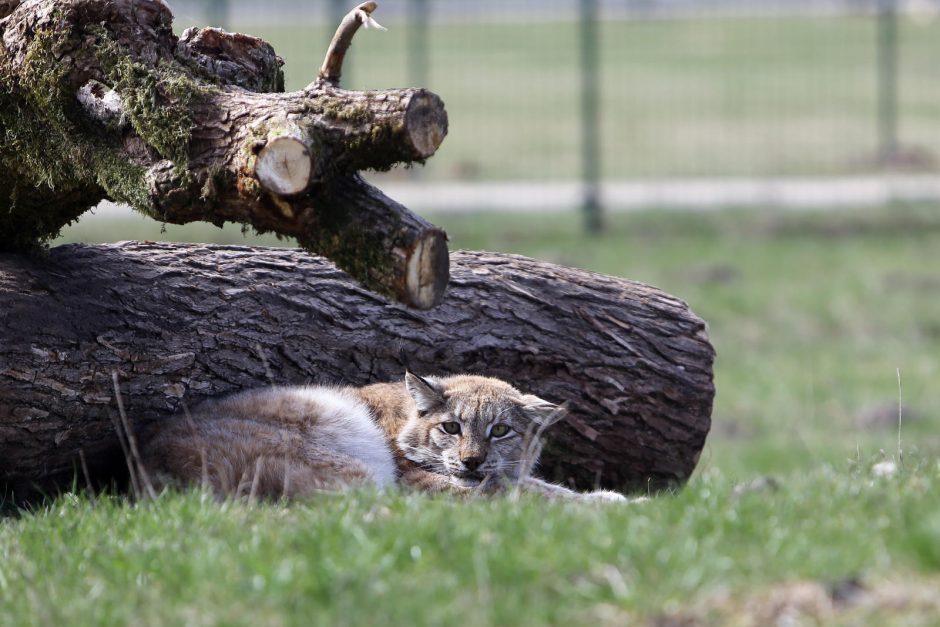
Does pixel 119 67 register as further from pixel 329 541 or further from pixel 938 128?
pixel 938 128

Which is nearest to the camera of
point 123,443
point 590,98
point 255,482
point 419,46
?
point 255,482

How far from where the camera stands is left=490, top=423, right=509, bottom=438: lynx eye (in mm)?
6148

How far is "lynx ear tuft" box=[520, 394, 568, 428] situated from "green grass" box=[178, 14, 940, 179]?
13727 millimetres

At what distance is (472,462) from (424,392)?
0.40 meters

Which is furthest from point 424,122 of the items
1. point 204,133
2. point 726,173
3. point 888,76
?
point 888,76

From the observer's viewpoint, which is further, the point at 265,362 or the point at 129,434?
the point at 265,362

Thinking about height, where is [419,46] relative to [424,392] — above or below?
above

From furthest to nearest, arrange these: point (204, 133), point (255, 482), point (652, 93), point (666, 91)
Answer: point (666, 91) → point (652, 93) → point (255, 482) → point (204, 133)

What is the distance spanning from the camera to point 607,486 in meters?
6.80

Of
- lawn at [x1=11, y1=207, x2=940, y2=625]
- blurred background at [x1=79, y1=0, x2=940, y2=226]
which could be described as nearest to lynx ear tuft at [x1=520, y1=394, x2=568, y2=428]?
lawn at [x1=11, y1=207, x2=940, y2=625]

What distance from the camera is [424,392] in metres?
6.10

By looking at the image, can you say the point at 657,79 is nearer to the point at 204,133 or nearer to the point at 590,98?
the point at 590,98

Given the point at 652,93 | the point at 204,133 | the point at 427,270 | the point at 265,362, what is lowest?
the point at 265,362

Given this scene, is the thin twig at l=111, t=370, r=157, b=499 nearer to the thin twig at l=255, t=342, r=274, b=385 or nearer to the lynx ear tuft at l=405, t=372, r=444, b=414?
the thin twig at l=255, t=342, r=274, b=385
